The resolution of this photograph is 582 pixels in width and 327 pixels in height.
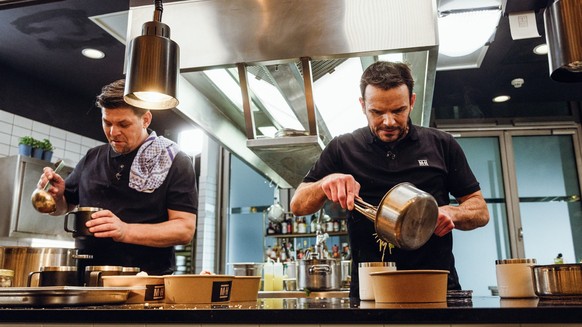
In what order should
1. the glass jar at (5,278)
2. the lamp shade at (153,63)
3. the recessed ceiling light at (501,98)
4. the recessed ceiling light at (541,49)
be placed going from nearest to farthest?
the glass jar at (5,278) → the lamp shade at (153,63) → the recessed ceiling light at (541,49) → the recessed ceiling light at (501,98)

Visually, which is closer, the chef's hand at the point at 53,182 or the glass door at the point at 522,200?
the chef's hand at the point at 53,182

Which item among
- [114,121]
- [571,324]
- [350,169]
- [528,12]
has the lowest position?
[571,324]

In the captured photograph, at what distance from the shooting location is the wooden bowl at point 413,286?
3.67ft

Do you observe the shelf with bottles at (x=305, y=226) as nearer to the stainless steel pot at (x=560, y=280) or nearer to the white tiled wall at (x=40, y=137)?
the white tiled wall at (x=40, y=137)

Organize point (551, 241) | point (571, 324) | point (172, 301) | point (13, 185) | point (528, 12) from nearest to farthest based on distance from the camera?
1. point (571, 324)
2. point (172, 301)
3. point (528, 12)
4. point (13, 185)
5. point (551, 241)

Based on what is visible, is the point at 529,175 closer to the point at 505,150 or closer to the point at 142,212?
the point at 505,150

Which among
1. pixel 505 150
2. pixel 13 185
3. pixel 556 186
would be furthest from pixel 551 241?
pixel 13 185

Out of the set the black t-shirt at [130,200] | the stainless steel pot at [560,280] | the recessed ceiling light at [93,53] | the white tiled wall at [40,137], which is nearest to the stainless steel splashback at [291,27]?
the black t-shirt at [130,200]

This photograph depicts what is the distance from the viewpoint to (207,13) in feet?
6.76

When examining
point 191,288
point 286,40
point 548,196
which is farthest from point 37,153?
point 548,196

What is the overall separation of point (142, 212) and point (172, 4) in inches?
34.5

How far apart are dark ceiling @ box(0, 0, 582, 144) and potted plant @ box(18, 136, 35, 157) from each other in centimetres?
47

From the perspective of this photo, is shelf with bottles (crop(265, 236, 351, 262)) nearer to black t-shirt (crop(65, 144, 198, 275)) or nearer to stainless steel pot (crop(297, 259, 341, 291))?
stainless steel pot (crop(297, 259, 341, 291))

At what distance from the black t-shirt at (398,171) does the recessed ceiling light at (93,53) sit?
2810 millimetres
